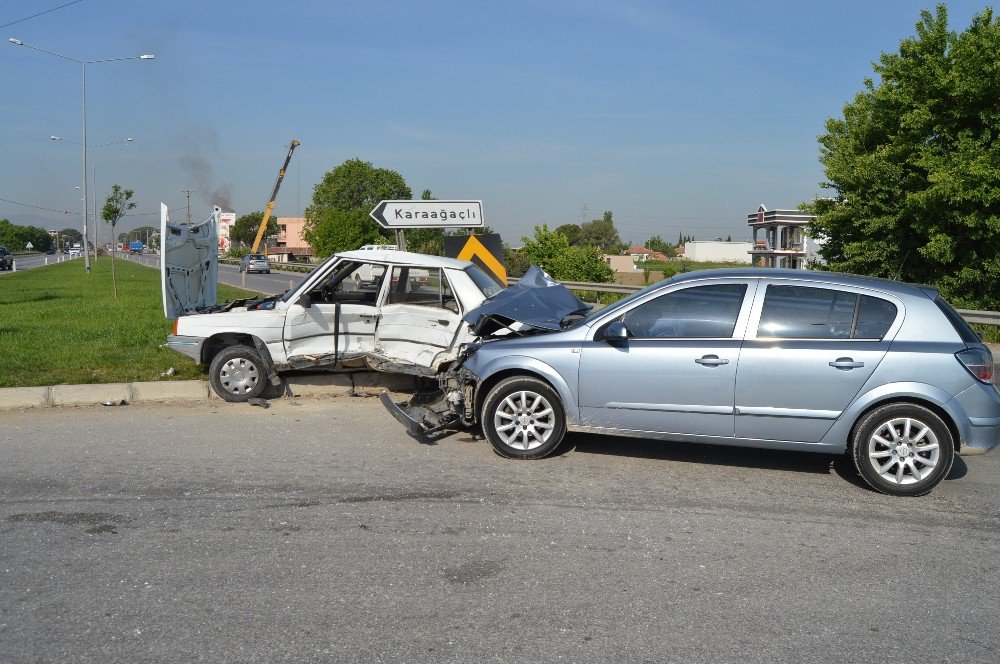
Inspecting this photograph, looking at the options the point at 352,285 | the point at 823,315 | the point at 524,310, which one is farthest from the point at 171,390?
the point at 823,315

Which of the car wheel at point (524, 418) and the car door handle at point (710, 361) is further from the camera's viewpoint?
the car wheel at point (524, 418)

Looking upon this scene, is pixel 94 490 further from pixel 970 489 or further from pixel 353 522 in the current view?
pixel 970 489

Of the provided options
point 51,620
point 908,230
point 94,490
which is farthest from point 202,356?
point 908,230

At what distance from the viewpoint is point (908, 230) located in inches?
696

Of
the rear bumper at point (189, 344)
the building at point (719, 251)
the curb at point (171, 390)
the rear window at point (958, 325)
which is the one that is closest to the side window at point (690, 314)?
the rear window at point (958, 325)

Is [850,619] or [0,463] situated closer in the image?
[850,619]

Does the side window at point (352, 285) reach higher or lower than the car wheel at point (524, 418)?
higher

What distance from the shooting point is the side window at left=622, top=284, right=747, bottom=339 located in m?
6.38

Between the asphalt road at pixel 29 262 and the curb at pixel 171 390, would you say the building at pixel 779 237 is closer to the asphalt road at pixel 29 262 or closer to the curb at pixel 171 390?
the asphalt road at pixel 29 262

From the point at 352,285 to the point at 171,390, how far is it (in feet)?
7.34

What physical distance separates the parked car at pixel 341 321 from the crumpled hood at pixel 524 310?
2.14 ft

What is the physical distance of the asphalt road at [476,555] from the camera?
3.76 metres

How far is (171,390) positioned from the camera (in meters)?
9.20

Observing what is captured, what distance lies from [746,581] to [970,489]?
277 centimetres
